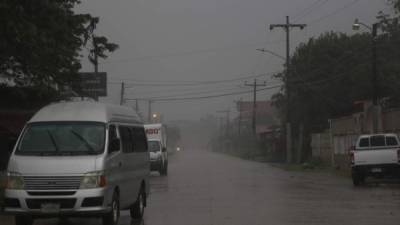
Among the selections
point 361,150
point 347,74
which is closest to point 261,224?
point 361,150

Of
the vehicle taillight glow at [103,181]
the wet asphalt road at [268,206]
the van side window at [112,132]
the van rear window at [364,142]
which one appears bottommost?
the wet asphalt road at [268,206]

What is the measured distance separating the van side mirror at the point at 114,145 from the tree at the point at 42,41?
4.73 meters

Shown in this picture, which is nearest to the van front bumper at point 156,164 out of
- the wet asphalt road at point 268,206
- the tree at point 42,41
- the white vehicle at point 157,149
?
the white vehicle at point 157,149

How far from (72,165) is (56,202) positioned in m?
0.70

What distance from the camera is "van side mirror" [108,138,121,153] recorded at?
46.5ft

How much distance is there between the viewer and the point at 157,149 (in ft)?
130

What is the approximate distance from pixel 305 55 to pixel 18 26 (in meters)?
51.2

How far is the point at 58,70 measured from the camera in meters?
22.5

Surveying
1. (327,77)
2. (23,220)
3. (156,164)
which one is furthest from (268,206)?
(327,77)

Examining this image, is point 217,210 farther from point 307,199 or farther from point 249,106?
point 249,106

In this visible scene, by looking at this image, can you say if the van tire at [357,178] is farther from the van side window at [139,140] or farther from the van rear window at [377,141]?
the van side window at [139,140]

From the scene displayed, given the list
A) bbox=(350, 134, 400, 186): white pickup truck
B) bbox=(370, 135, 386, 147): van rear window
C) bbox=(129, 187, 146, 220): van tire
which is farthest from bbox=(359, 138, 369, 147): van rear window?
bbox=(129, 187, 146, 220): van tire

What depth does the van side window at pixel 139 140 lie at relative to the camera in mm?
16722

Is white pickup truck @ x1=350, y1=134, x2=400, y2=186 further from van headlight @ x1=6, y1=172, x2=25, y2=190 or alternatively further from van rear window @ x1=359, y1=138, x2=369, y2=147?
van headlight @ x1=6, y1=172, x2=25, y2=190
